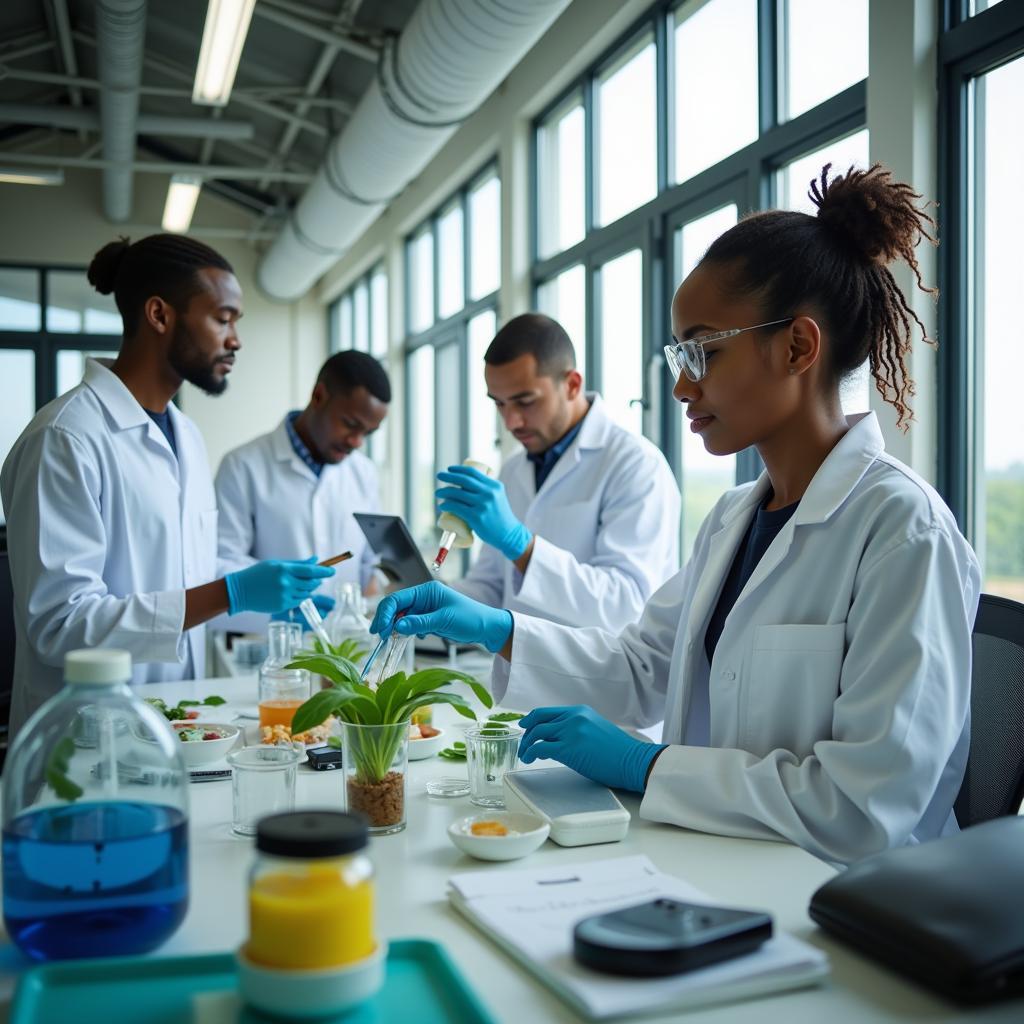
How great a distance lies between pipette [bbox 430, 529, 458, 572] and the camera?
7.88 feet

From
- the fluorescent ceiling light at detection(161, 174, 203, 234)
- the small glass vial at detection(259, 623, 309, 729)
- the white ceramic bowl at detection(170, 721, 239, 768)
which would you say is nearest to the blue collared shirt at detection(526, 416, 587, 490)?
the small glass vial at detection(259, 623, 309, 729)

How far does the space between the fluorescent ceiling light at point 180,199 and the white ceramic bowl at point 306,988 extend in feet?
21.7

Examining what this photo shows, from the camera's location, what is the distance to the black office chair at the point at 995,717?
143 centimetres

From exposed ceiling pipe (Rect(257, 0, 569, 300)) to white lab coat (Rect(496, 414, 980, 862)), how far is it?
2771 mm

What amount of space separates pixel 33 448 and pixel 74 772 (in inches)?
57.6

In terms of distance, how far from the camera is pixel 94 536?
2223mm

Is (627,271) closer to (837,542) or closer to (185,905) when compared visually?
(837,542)

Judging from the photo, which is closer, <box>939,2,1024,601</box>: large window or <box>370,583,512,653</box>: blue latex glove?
<box>370,583,512,653</box>: blue latex glove

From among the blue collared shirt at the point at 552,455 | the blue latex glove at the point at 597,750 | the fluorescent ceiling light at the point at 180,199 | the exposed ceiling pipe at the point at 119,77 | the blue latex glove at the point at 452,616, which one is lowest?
the blue latex glove at the point at 597,750

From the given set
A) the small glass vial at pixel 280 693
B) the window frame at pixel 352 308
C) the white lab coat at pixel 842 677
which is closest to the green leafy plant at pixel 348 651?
the small glass vial at pixel 280 693

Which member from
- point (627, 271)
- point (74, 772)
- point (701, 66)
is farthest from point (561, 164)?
point (74, 772)

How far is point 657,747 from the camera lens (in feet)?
4.68

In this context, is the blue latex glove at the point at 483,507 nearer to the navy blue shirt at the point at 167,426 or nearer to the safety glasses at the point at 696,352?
the navy blue shirt at the point at 167,426

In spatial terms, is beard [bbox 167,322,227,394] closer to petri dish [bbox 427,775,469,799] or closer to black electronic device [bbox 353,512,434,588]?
black electronic device [bbox 353,512,434,588]
